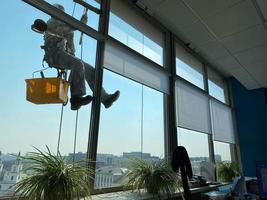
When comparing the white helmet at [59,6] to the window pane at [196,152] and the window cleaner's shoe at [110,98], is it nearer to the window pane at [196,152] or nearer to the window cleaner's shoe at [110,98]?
the window cleaner's shoe at [110,98]

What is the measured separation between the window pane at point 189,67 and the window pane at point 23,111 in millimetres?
2442

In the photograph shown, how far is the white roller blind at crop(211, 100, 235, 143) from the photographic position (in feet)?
15.1

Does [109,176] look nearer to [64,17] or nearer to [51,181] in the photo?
[51,181]

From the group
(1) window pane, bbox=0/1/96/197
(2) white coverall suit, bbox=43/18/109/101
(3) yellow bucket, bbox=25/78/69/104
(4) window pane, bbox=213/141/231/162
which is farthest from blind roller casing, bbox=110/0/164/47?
(4) window pane, bbox=213/141/231/162

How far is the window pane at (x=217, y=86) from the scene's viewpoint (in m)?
5.02

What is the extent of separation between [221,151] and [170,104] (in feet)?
7.12

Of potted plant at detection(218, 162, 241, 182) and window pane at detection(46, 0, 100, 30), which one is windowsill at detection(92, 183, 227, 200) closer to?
window pane at detection(46, 0, 100, 30)

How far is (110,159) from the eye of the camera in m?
2.35

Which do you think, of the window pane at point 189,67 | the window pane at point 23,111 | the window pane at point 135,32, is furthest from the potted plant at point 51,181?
the window pane at point 189,67

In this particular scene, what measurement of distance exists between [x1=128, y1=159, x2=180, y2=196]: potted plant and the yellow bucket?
1.12m

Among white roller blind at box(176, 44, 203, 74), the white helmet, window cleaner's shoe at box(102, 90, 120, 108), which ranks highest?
white roller blind at box(176, 44, 203, 74)

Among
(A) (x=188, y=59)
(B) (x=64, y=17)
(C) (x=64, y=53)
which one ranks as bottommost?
(C) (x=64, y=53)

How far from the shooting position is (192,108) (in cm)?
389

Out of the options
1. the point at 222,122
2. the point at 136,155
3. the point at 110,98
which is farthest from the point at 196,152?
the point at 110,98
